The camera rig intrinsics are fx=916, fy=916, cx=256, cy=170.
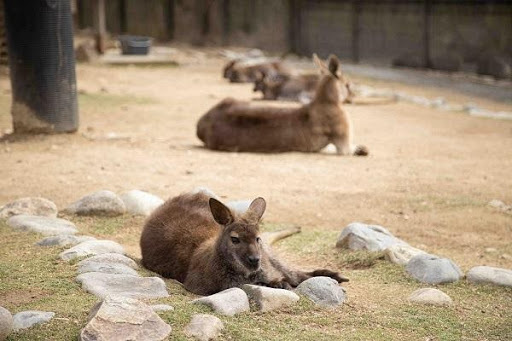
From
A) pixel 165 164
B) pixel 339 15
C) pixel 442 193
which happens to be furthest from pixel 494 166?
pixel 339 15

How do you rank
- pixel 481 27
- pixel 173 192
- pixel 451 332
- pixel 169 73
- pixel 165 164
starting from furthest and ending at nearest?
pixel 169 73, pixel 481 27, pixel 165 164, pixel 173 192, pixel 451 332

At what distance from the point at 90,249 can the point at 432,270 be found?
2143 mm

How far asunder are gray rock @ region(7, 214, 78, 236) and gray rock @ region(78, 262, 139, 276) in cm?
108

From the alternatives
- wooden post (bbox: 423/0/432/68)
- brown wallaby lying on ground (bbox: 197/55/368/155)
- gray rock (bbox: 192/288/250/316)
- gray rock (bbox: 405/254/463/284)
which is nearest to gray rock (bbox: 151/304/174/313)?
gray rock (bbox: 192/288/250/316)

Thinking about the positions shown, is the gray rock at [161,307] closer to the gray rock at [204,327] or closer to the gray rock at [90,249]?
the gray rock at [204,327]

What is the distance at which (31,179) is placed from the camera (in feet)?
27.8

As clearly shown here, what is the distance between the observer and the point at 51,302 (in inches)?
185

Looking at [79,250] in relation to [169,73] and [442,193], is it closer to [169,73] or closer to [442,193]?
[442,193]

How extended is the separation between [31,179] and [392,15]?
12.0 meters

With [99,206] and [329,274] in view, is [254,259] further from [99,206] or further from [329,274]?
[99,206]

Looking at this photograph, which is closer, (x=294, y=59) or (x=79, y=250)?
(x=79, y=250)

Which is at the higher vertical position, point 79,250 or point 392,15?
point 392,15

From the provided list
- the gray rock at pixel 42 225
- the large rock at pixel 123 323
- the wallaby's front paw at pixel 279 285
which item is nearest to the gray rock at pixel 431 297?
the wallaby's front paw at pixel 279 285

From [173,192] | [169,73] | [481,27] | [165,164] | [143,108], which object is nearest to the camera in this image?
[173,192]
